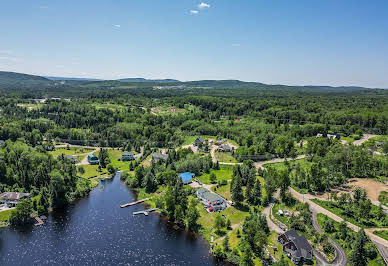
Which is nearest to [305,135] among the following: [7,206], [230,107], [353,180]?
[353,180]

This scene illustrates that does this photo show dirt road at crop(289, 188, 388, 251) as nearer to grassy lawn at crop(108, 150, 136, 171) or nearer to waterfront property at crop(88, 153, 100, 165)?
grassy lawn at crop(108, 150, 136, 171)

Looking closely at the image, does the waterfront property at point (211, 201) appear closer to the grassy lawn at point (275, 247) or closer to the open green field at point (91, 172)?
the grassy lawn at point (275, 247)

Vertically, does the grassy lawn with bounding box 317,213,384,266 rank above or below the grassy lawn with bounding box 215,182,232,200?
above

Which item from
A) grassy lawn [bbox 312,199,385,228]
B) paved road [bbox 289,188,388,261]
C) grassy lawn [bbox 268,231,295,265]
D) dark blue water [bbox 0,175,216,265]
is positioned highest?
grassy lawn [bbox 312,199,385,228]

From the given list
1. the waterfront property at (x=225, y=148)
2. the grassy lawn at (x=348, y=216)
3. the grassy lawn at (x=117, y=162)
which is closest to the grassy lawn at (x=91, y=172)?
the grassy lawn at (x=117, y=162)

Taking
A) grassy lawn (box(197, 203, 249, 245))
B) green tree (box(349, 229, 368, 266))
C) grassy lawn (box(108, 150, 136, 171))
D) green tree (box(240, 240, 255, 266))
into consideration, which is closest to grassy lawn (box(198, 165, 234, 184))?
grassy lawn (box(197, 203, 249, 245))

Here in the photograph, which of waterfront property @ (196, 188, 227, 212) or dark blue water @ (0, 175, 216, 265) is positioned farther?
waterfront property @ (196, 188, 227, 212)

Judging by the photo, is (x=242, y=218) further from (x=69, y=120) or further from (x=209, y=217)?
(x=69, y=120)
